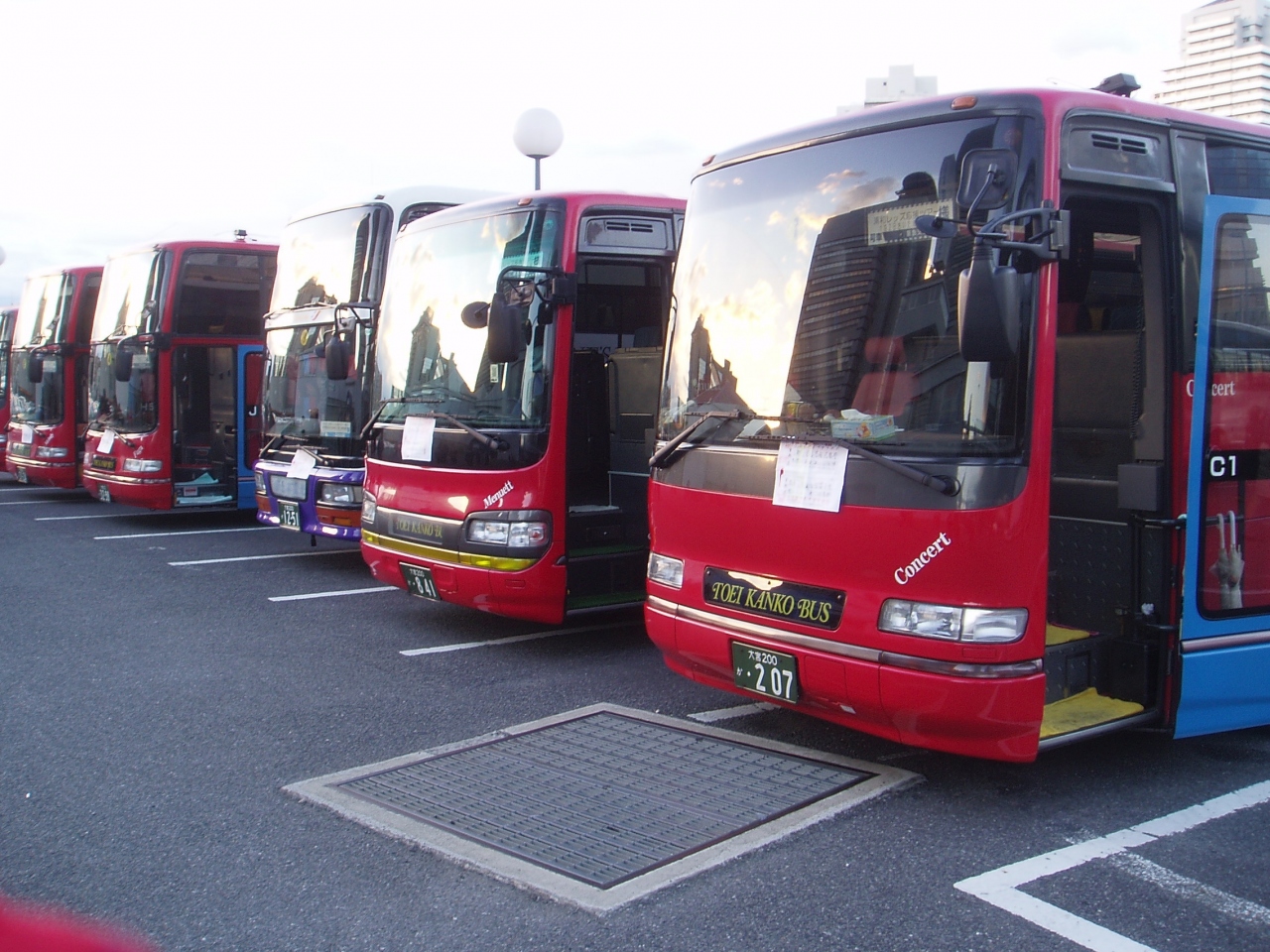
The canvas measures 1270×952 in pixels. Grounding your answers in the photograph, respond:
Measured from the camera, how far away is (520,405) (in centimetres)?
684

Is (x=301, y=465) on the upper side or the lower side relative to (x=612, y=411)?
lower

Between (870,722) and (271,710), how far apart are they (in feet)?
10.1

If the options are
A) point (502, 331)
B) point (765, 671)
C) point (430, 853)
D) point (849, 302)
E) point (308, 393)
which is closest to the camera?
point (430, 853)

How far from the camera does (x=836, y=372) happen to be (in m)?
4.54

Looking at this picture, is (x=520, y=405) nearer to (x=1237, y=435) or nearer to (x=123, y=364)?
(x=1237, y=435)

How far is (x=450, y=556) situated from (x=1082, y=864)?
4113 mm

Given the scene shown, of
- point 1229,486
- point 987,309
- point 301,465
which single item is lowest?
point 301,465

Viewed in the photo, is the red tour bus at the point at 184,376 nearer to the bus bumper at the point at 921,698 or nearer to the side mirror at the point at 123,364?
the side mirror at the point at 123,364

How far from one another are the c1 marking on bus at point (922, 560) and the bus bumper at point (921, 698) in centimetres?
29

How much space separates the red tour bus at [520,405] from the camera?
6797 millimetres

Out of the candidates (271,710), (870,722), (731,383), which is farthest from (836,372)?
(271,710)

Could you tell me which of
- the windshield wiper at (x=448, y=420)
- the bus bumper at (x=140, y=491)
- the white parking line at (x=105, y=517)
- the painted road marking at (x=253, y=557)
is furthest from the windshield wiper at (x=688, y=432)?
the white parking line at (x=105, y=517)

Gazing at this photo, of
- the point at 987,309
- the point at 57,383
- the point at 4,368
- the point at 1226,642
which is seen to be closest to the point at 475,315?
the point at 987,309

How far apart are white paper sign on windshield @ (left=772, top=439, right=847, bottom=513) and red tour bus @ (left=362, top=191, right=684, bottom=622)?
2.40 meters
